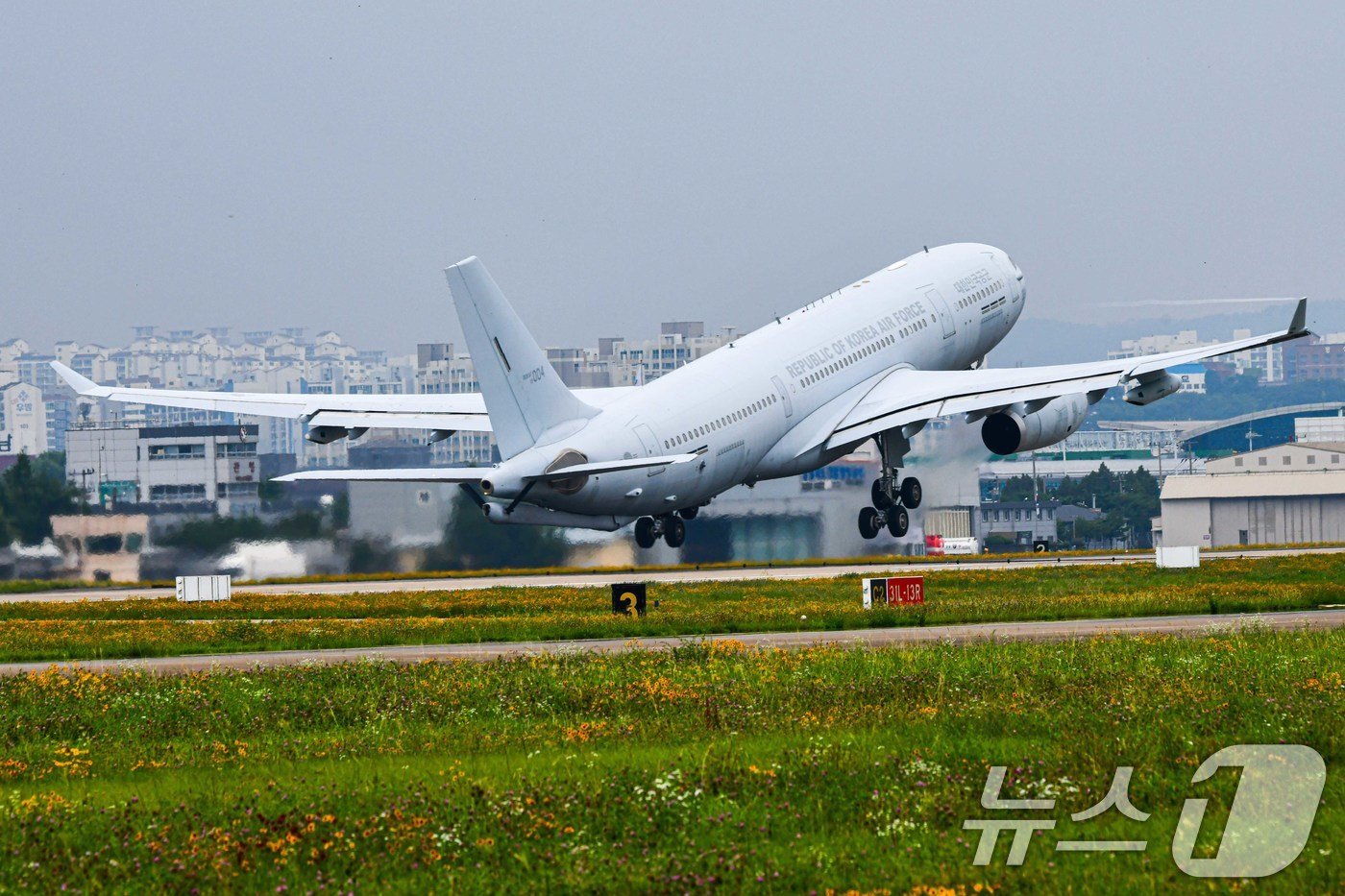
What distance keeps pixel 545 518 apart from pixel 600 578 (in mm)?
20745

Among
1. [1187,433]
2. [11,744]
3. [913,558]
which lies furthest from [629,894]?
[1187,433]

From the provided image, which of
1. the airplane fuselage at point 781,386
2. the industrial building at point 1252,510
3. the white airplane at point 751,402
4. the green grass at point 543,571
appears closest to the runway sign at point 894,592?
the white airplane at point 751,402

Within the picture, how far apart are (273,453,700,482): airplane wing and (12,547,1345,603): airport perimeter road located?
16.5 metres

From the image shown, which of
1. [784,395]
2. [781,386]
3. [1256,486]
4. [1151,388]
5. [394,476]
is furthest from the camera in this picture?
[1256,486]

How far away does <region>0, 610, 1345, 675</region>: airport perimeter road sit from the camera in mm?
30562

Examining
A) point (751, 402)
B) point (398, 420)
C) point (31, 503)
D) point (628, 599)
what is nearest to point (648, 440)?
point (628, 599)

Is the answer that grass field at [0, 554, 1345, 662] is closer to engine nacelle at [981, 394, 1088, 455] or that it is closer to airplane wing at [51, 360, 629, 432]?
engine nacelle at [981, 394, 1088, 455]

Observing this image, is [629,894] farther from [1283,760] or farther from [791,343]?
[791,343]

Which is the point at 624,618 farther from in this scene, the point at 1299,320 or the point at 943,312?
the point at 943,312

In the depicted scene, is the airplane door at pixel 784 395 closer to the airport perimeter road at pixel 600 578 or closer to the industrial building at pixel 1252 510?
the airport perimeter road at pixel 600 578

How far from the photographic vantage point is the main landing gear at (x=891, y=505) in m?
55.1

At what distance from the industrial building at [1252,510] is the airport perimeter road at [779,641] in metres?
68.2

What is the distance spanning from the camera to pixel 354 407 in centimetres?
5316

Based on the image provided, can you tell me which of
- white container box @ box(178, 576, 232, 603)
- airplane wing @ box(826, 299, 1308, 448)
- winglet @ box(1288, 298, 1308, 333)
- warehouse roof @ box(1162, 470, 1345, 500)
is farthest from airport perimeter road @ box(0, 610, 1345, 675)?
warehouse roof @ box(1162, 470, 1345, 500)
